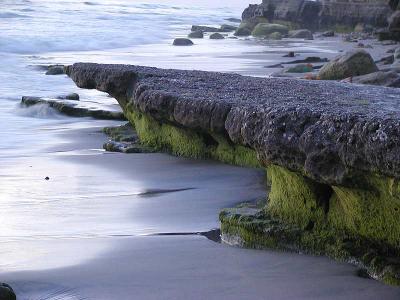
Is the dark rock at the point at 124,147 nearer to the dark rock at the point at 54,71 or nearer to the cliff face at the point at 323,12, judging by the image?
the dark rock at the point at 54,71

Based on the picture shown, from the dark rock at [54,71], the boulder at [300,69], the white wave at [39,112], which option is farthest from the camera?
the dark rock at [54,71]

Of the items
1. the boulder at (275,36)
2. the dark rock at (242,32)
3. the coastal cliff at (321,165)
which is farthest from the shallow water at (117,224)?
the dark rock at (242,32)

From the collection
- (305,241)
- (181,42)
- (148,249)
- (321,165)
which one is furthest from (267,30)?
(321,165)

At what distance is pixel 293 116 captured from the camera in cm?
338

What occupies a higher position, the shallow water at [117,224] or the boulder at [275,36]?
the shallow water at [117,224]

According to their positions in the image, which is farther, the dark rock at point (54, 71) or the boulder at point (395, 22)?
the boulder at point (395, 22)

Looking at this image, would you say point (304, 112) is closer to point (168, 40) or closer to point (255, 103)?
point (255, 103)

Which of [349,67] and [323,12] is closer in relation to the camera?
[349,67]

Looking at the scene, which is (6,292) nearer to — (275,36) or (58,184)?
(58,184)

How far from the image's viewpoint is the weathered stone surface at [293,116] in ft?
9.66

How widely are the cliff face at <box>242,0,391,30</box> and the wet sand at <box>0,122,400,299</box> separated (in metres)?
25.2

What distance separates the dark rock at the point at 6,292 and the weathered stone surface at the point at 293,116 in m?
1.20

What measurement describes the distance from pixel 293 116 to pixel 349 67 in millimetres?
7414

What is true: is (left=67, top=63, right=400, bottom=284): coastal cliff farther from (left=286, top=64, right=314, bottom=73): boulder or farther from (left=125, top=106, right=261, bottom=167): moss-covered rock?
(left=286, top=64, right=314, bottom=73): boulder
